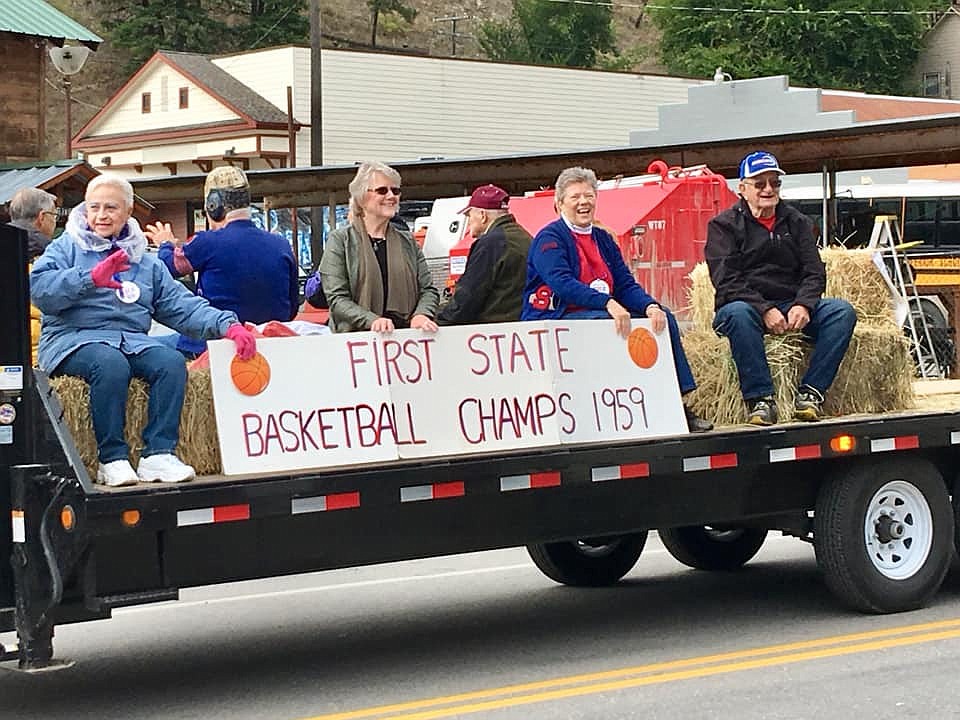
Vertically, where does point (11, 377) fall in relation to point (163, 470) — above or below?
above

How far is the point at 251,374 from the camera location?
6.86 meters

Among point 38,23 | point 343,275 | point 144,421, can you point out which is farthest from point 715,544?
point 38,23

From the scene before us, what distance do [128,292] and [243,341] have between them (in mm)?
565

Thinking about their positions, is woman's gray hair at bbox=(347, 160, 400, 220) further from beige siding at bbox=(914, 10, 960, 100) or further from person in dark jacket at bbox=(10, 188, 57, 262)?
beige siding at bbox=(914, 10, 960, 100)

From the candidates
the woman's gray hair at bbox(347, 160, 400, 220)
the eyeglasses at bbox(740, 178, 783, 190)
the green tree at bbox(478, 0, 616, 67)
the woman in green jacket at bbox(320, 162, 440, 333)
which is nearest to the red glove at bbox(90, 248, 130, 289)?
the woman in green jacket at bbox(320, 162, 440, 333)

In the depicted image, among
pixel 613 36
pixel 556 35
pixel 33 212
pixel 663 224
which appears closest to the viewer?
pixel 33 212

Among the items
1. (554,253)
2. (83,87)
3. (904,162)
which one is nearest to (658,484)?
(554,253)

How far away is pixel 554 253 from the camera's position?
818cm

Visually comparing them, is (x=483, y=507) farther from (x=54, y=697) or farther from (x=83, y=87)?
(x=83, y=87)

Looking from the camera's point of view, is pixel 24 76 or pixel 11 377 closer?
pixel 11 377

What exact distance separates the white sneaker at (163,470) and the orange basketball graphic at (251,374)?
44cm

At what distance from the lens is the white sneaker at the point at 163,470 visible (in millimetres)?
6504

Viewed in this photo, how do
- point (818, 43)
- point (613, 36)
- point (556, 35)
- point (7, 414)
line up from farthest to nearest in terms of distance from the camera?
1. point (613, 36)
2. point (556, 35)
3. point (818, 43)
4. point (7, 414)

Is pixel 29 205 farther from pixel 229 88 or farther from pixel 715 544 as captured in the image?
pixel 229 88
